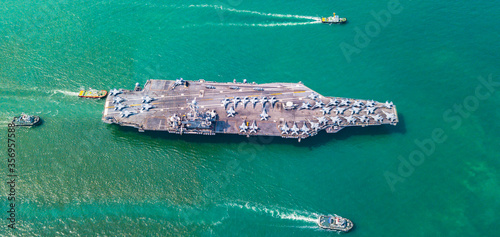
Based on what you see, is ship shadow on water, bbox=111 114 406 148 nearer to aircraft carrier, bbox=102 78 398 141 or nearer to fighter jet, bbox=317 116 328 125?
aircraft carrier, bbox=102 78 398 141

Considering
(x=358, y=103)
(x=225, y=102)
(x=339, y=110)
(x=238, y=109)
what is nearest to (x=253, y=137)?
(x=238, y=109)

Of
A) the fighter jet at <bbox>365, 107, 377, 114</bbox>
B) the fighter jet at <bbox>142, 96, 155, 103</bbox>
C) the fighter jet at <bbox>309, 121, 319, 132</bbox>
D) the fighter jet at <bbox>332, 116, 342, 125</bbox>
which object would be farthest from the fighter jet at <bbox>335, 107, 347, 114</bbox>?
the fighter jet at <bbox>142, 96, 155, 103</bbox>

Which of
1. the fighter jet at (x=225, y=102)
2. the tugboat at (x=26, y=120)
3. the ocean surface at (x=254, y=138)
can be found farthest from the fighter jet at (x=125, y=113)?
the fighter jet at (x=225, y=102)

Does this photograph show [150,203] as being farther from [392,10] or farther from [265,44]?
[392,10]

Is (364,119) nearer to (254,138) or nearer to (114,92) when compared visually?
(254,138)

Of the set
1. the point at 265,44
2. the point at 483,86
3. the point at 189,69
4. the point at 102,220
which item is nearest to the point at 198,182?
the point at 102,220

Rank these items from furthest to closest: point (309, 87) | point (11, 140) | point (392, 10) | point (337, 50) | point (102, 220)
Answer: point (392, 10) < point (337, 50) < point (309, 87) < point (11, 140) < point (102, 220)
